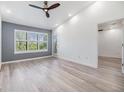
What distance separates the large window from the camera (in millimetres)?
5461

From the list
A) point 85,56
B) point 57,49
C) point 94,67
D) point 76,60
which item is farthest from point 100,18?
point 57,49

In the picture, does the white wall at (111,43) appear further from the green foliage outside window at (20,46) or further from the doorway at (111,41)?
the green foliage outside window at (20,46)

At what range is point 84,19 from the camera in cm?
438

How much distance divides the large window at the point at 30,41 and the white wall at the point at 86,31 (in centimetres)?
203

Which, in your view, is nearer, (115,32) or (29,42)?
(29,42)

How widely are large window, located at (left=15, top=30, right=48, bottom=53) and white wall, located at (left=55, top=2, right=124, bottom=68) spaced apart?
2.03m

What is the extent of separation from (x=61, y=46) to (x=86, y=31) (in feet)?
8.83

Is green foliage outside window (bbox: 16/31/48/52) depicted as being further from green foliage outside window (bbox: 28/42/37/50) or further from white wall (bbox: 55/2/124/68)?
white wall (bbox: 55/2/124/68)

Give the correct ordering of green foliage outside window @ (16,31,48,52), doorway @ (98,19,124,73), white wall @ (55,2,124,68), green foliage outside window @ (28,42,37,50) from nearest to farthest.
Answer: white wall @ (55,2,124,68), green foliage outside window @ (16,31,48,52), green foliage outside window @ (28,42,37,50), doorway @ (98,19,124,73)

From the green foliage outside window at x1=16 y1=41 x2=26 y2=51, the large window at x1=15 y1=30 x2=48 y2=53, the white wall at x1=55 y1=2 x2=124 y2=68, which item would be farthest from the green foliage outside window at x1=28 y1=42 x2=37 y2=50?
the white wall at x1=55 y1=2 x2=124 y2=68

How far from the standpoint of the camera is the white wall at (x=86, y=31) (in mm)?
3232

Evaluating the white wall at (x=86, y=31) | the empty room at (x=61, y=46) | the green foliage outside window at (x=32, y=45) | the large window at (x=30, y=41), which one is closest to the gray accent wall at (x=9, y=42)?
the empty room at (x=61, y=46)

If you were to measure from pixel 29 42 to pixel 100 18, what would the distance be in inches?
204

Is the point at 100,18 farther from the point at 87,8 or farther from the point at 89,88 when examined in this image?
the point at 89,88
